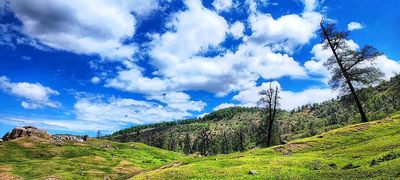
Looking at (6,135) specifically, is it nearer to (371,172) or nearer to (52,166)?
(52,166)

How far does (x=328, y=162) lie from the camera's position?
34281 millimetres

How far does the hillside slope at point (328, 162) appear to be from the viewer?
27314 mm

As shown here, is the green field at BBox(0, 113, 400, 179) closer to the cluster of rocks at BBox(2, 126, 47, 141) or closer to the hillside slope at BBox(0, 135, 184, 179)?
the hillside slope at BBox(0, 135, 184, 179)

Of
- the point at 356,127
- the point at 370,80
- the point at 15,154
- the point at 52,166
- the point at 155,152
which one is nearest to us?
the point at 356,127

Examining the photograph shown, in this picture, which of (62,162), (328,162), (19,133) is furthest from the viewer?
(19,133)

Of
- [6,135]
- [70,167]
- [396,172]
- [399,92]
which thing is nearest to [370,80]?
[396,172]

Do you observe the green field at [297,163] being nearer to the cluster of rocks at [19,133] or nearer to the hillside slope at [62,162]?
the hillside slope at [62,162]

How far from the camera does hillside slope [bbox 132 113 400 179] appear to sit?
89.6 feet

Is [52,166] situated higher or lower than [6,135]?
lower

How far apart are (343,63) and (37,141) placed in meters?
103

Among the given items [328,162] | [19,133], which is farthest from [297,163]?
[19,133]

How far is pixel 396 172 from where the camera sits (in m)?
22.7

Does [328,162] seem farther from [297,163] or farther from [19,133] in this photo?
[19,133]

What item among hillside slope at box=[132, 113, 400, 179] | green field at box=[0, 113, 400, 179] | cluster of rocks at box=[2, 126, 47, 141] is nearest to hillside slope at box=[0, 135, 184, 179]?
green field at box=[0, 113, 400, 179]
